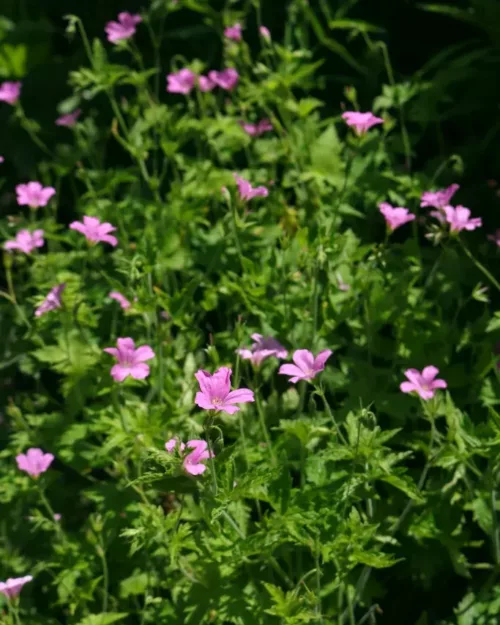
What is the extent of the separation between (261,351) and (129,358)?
11.9 inches

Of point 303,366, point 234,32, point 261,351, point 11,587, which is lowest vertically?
point 11,587

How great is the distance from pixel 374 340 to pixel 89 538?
879mm

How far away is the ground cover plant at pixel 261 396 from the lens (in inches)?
73.1

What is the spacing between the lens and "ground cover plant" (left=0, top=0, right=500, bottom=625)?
1.86 m

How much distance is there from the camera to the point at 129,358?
203 centimetres

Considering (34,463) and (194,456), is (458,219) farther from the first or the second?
(34,463)

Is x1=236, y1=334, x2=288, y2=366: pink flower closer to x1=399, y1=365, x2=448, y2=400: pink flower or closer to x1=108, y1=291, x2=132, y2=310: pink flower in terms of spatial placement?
x1=399, y1=365, x2=448, y2=400: pink flower

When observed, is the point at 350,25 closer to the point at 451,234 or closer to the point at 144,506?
the point at 451,234

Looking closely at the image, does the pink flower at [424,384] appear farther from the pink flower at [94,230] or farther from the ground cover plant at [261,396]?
the pink flower at [94,230]

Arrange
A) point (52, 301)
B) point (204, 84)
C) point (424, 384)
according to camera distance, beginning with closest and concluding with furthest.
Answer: point (424, 384) < point (52, 301) < point (204, 84)

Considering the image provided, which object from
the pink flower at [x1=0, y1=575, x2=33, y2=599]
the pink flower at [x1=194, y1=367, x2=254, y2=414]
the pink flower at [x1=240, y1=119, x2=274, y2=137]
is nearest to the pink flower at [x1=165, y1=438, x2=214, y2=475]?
the pink flower at [x1=194, y1=367, x2=254, y2=414]

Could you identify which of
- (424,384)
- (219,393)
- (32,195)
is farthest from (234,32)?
(219,393)

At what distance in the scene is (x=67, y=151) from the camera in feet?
9.95

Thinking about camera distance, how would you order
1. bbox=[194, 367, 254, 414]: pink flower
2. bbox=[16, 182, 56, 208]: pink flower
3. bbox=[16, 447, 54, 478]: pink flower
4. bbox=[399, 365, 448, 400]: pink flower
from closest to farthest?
bbox=[194, 367, 254, 414]: pink flower → bbox=[399, 365, 448, 400]: pink flower → bbox=[16, 447, 54, 478]: pink flower → bbox=[16, 182, 56, 208]: pink flower
